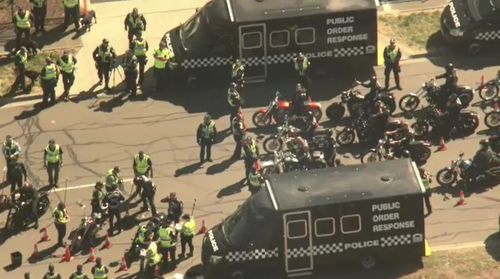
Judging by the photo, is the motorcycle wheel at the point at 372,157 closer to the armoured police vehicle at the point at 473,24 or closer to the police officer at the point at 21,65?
the armoured police vehicle at the point at 473,24

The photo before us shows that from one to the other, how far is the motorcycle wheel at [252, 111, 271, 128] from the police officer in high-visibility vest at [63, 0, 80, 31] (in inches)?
337

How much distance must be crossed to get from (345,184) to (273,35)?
976cm

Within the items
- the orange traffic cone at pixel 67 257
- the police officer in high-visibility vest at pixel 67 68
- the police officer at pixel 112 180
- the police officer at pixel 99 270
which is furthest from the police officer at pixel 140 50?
the police officer at pixel 99 270

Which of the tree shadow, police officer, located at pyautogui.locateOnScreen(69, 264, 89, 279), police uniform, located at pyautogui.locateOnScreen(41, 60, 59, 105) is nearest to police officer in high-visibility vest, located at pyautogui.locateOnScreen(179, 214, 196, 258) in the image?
the tree shadow

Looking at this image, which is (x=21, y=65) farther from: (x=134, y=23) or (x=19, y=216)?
(x=19, y=216)

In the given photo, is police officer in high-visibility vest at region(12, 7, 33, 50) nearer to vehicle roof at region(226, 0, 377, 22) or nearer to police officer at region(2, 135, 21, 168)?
police officer at region(2, 135, 21, 168)

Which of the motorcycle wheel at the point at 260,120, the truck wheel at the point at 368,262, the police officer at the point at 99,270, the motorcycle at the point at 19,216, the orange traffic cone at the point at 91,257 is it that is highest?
the motorcycle wheel at the point at 260,120

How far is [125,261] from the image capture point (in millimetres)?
36562

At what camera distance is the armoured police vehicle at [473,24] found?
1761 inches

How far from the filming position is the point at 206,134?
40188 mm

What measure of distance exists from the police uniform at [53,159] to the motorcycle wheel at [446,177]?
36.4ft

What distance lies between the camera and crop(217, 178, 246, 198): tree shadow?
3944 cm

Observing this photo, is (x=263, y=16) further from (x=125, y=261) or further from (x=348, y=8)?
(x=125, y=261)

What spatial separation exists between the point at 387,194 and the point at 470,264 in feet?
10.8
